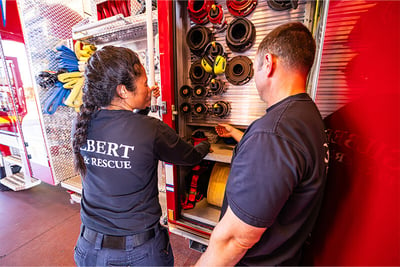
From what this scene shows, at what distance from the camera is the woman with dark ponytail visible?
0.96m

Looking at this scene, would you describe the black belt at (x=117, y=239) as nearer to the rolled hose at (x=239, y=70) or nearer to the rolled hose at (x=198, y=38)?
the rolled hose at (x=239, y=70)

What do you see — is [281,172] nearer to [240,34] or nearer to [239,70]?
[239,70]

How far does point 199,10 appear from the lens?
4.98ft

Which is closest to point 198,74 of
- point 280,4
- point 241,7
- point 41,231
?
point 241,7

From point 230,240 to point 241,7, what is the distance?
1.63m

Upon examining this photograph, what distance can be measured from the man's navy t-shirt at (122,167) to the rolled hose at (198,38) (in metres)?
0.93

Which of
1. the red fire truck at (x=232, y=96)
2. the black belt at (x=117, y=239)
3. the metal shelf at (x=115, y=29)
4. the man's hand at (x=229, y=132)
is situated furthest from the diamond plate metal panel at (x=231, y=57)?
the black belt at (x=117, y=239)

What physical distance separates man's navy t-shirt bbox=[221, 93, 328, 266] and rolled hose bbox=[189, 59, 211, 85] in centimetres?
107

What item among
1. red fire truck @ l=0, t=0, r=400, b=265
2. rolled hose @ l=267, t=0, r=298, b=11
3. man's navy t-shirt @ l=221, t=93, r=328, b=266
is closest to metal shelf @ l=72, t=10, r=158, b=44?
red fire truck @ l=0, t=0, r=400, b=265

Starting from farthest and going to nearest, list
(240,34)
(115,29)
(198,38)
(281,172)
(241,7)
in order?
(115,29), (198,38), (240,34), (241,7), (281,172)

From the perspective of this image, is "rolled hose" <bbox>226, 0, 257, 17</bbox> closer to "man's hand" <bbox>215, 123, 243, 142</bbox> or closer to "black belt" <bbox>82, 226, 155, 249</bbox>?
"man's hand" <bbox>215, 123, 243, 142</bbox>

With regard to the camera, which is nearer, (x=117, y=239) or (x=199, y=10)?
(x=117, y=239)

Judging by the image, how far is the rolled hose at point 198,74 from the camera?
167 cm

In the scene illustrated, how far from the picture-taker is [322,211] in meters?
0.89
